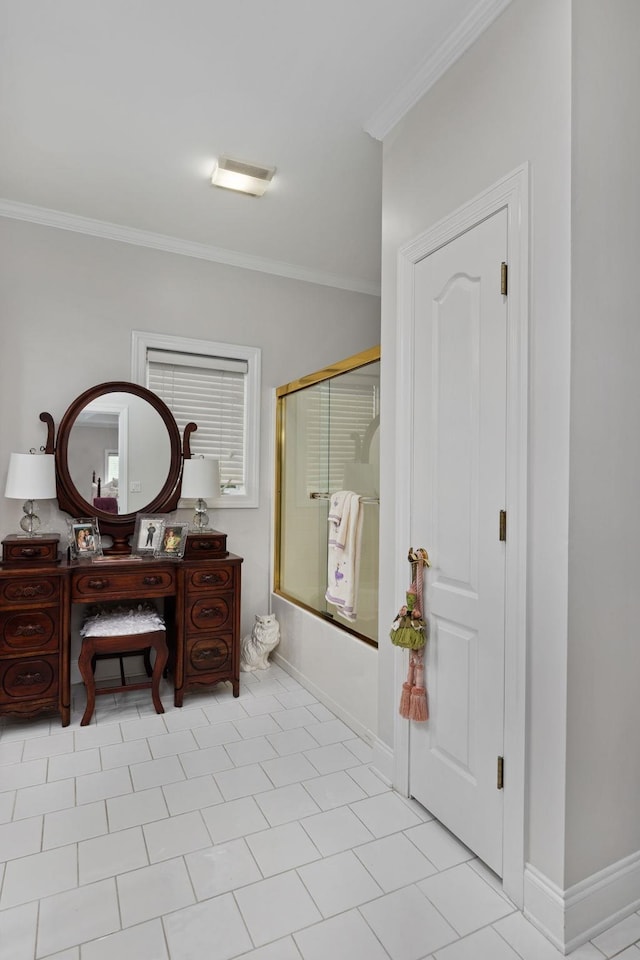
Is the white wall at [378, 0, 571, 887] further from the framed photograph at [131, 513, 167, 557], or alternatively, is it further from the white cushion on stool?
the framed photograph at [131, 513, 167, 557]

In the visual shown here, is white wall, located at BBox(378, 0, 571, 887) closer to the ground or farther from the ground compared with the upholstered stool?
farther from the ground

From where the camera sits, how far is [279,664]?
364cm

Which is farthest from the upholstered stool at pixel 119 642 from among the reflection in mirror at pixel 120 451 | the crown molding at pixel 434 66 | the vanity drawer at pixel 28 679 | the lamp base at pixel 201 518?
the crown molding at pixel 434 66

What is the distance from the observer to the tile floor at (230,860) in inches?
58.1

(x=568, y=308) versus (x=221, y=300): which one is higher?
(x=221, y=300)

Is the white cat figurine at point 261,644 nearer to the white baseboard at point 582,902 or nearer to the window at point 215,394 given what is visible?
the window at point 215,394

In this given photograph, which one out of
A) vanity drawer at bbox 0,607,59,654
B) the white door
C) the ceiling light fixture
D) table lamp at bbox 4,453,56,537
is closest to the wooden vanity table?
vanity drawer at bbox 0,607,59,654

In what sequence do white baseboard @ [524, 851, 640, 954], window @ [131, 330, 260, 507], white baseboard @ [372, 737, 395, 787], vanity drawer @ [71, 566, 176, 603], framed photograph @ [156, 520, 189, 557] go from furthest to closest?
window @ [131, 330, 260, 507]
framed photograph @ [156, 520, 189, 557]
vanity drawer @ [71, 566, 176, 603]
white baseboard @ [372, 737, 395, 787]
white baseboard @ [524, 851, 640, 954]

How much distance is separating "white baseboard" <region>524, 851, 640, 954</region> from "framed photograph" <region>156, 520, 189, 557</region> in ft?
7.10

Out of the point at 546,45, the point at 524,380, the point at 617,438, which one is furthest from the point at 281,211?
the point at 617,438

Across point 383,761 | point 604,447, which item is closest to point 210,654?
point 383,761

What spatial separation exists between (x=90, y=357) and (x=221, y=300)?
2.99ft

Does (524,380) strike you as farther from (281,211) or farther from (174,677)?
(174,677)

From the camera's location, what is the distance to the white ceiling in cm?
184
